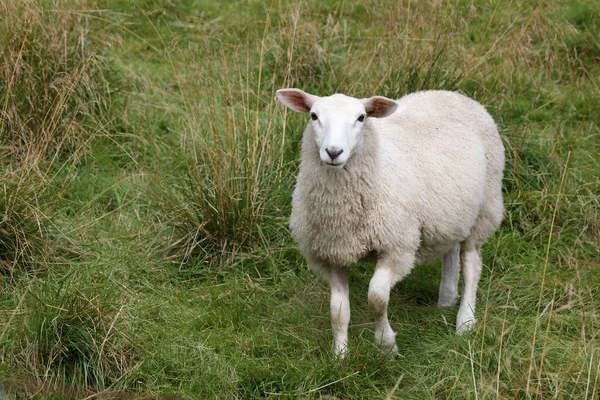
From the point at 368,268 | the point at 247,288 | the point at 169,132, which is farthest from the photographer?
the point at 169,132

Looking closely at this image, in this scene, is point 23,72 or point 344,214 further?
point 23,72

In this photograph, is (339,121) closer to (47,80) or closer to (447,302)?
(447,302)

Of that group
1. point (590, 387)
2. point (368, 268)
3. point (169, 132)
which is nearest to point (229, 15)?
point (169, 132)

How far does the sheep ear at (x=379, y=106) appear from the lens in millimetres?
4234

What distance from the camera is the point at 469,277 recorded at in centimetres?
496

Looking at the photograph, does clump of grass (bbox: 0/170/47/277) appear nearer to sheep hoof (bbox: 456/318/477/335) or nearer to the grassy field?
the grassy field

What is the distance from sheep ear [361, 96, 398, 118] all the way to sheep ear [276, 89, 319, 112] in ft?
0.80

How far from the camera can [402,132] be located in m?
4.61

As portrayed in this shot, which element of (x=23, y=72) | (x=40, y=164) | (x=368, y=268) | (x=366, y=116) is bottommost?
(x=368, y=268)

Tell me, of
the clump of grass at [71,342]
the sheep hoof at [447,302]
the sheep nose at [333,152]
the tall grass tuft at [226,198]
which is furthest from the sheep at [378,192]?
the clump of grass at [71,342]

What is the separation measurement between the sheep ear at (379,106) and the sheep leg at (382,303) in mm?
686

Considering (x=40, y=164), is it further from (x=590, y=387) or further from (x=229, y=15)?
(x=590, y=387)

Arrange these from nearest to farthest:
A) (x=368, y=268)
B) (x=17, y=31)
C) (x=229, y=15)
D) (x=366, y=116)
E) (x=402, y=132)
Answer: (x=366, y=116)
(x=402, y=132)
(x=368, y=268)
(x=17, y=31)
(x=229, y=15)

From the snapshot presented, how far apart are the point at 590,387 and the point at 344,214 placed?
1.27m
